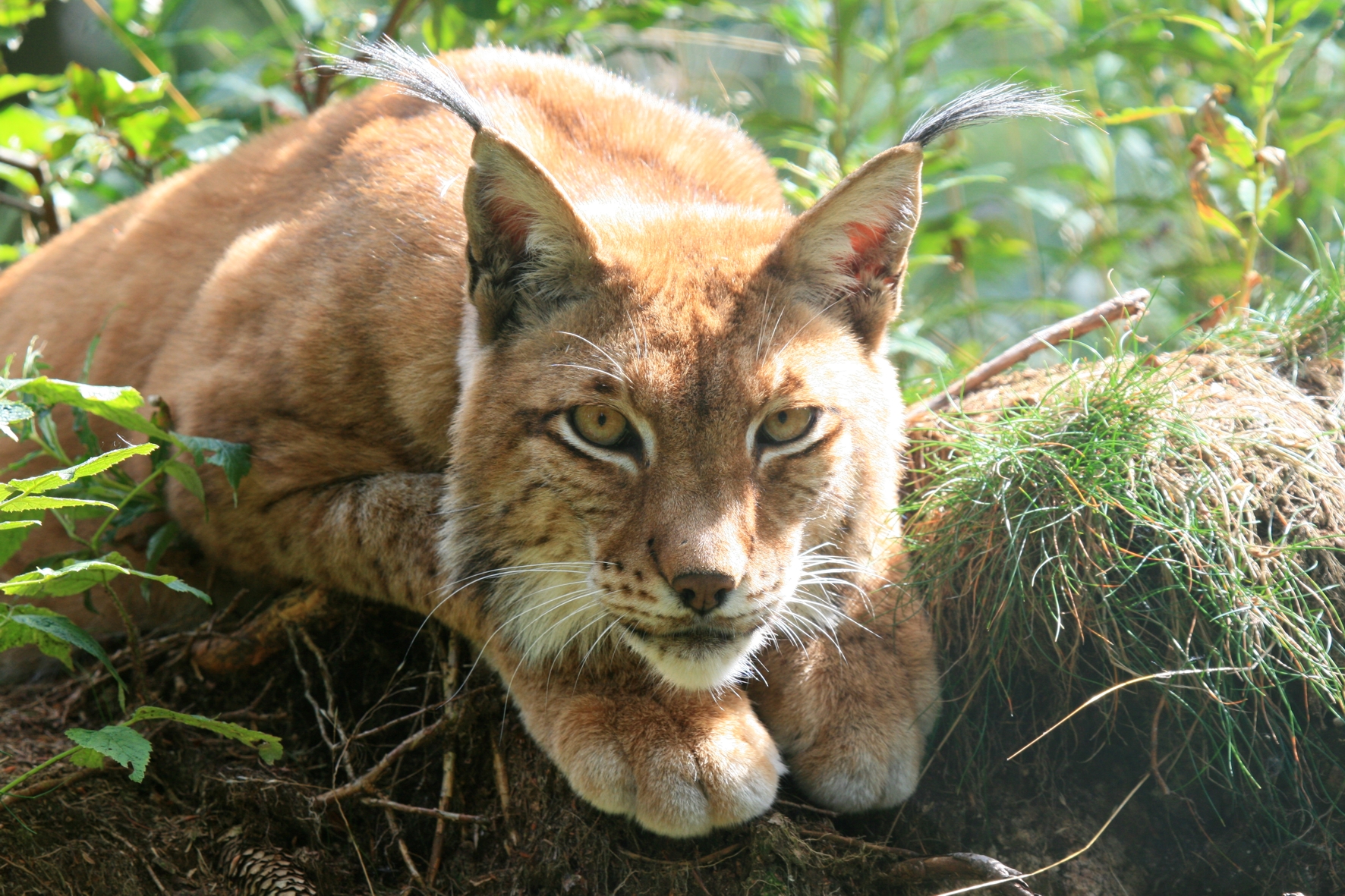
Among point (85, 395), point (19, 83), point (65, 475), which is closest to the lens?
point (65, 475)

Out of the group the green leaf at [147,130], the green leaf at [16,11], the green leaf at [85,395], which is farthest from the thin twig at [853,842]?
the green leaf at [16,11]

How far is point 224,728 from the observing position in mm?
2330

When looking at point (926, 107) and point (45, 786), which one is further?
point (926, 107)

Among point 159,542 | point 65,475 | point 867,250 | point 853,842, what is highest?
point 867,250

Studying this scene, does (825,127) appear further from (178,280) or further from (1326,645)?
(1326,645)

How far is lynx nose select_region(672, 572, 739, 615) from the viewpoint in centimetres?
216

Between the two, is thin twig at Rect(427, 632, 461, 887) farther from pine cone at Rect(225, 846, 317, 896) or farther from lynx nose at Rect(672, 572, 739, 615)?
lynx nose at Rect(672, 572, 739, 615)

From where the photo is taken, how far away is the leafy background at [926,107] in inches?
150

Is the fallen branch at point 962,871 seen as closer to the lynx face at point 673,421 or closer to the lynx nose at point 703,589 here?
the lynx face at point 673,421

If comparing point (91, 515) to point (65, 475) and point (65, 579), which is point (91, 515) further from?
point (65, 475)

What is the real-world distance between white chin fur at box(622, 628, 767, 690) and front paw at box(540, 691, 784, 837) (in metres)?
0.12

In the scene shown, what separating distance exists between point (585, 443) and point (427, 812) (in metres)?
0.94

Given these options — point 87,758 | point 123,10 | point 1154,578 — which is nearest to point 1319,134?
point 1154,578

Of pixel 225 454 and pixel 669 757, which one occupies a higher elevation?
pixel 225 454
